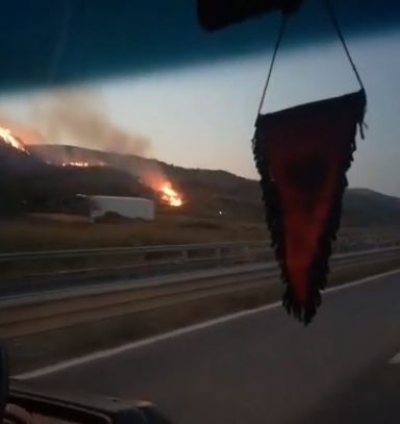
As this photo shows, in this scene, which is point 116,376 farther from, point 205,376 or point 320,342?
point 320,342

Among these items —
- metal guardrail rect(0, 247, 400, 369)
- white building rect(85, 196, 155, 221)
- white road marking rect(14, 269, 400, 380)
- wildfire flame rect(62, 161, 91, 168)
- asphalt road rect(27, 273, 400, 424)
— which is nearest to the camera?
asphalt road rect(27, 273, 400, 424)

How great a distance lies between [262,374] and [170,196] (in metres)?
Answer: 4.21

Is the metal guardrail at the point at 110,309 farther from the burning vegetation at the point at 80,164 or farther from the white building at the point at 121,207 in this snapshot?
the burning vegetation at the point at 80,164

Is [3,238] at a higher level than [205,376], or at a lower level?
higher

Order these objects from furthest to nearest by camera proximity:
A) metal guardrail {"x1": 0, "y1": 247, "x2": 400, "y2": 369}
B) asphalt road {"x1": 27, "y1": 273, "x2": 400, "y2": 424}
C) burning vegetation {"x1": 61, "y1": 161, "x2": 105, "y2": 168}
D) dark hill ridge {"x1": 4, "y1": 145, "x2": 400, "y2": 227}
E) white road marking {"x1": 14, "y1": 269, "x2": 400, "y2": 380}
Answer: burning vegetation {"x1": 61, "y1": 161, "x2": 105, "y2": 168} < metal guardrail {"x1": 0, "y1": 247, "x2": 400, "y2": 369} < white road marking {"x1": 14, "y1": 269, "x2": 400, "y2": 380} < dark hill ridge {"x1": 4, "y1": 145, "x2": 400, "y2": 227} < asphalt road {"x1": 27, "y1": 273, "x2": 400, "y2": 424}

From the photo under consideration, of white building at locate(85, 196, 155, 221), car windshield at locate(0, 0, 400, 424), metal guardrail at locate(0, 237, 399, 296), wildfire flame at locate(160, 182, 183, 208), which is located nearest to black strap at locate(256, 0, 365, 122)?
car windshield at locate(0, 0, 400, 424)

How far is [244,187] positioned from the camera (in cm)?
898

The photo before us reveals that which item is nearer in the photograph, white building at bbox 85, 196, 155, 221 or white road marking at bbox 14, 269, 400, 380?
white road marking at bbox 14, 269, 400, 380

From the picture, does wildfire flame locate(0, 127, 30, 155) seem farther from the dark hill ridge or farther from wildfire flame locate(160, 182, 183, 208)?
wildfire flame locate(160, 182, 183, 208)

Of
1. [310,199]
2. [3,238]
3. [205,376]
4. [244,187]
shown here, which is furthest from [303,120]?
[3,238]

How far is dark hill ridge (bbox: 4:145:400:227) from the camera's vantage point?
29.4 ft

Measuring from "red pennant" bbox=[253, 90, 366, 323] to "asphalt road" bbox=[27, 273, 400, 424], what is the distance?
126 cm

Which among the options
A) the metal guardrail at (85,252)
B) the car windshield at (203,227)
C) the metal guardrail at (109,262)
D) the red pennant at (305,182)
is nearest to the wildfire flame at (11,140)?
the car windshield at (203,227)

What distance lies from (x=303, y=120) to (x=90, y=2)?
2.95 meters
